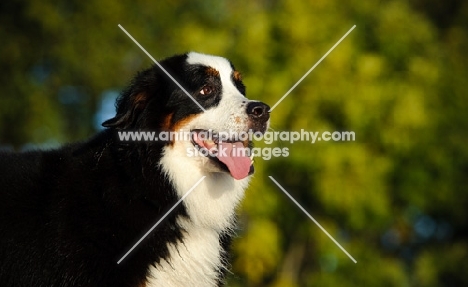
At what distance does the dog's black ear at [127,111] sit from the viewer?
20.8 ft

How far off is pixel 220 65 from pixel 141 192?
4.36ft

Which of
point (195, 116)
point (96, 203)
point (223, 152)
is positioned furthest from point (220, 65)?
point (96, 203)

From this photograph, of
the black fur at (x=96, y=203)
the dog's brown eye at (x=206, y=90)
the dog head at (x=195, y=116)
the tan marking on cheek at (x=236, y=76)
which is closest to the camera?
the black fur at (x=96, y=203)

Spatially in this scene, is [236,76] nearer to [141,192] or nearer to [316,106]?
[141,192]

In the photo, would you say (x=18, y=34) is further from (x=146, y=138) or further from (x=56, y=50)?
(x=146, y=138)

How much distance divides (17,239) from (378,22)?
20095mm

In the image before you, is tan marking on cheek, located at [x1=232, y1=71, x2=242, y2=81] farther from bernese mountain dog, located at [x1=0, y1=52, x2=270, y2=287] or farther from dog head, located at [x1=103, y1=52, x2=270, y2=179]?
dog head, located at [x1=103, y1=52, x2=270, y2=179]

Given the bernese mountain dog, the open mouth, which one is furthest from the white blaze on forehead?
the open mouth

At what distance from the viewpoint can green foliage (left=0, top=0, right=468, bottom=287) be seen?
2155 cm

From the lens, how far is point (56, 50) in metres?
26.0

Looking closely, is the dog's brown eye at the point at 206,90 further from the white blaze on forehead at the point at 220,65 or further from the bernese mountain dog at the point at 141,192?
the white blaze on forehead at the point at 220,65

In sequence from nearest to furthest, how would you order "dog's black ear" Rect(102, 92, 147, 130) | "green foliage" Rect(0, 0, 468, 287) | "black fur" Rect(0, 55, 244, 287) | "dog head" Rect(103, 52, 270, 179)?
"black fur" Rect(0, 55, 244, 287) → "dog's black ear" Rect(102, 92, 147, 130) → "dog head" Rect(103, 52, 270, 179) → "green foliage" Rect(0, 0, 468, 287)

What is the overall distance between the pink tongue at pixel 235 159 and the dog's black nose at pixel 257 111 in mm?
266

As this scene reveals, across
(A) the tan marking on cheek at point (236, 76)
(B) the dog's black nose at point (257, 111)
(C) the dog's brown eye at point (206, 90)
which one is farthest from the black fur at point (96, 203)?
(A) the tan marking on cheek at point (236, 76)
